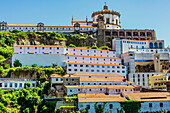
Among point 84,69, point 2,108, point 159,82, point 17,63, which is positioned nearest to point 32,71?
point 17,63

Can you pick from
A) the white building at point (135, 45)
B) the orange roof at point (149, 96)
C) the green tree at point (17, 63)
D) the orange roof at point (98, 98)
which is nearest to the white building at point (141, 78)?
the white building at point (135, 45)

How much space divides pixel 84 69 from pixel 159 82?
20.5 m

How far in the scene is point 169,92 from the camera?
59.3 metres

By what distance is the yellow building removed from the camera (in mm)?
63356

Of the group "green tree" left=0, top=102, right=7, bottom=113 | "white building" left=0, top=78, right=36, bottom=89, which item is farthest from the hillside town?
"green tree" left=0, top=102, right=7, bottom=113

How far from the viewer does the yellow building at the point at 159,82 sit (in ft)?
208

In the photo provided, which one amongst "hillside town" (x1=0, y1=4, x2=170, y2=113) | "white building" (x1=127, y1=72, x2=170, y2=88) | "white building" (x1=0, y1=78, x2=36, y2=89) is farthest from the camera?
"white building" (x1=127, y1=72, x2=170, y2=88)

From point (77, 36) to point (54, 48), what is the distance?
57.1 feet

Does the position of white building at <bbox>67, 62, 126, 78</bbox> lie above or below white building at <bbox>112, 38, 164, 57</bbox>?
below

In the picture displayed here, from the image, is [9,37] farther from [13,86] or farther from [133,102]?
[133,102]

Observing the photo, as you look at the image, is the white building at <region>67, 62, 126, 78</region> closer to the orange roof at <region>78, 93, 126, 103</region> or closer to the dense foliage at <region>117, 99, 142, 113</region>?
the orange roof at <region>78, 93, 126, 103</region>

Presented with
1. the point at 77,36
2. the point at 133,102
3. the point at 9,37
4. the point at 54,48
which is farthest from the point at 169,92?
the point at 9,37

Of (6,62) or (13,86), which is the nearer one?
(13,86)

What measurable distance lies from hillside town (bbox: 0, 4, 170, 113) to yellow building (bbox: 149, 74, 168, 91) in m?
0.10
